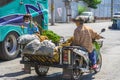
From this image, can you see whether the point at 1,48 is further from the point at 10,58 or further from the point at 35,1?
the point at 35,1

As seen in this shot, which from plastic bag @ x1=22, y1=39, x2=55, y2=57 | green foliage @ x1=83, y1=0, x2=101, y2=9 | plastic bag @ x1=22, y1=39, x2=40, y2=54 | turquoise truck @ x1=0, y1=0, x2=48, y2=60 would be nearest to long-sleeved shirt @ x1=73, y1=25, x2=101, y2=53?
plastic bag @ x1=22, y1=39, x2=55, y2=57

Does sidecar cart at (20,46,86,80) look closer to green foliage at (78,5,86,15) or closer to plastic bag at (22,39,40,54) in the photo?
plastic bag at (22,39,40,54)

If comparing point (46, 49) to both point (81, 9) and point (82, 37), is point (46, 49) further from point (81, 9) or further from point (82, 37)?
point (81, 9)

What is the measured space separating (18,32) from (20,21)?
389 mm

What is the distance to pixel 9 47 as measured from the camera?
13.0 m

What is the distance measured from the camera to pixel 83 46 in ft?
30.6

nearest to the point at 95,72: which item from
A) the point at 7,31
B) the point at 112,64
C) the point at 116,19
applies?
the point at 112,64

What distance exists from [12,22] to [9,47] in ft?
2.96

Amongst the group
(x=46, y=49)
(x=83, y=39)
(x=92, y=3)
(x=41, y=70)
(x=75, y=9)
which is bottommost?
(x=75, y=9)

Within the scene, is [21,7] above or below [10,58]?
above

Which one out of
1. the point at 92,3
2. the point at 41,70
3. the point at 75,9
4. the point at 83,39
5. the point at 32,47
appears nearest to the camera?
the point at 32,47

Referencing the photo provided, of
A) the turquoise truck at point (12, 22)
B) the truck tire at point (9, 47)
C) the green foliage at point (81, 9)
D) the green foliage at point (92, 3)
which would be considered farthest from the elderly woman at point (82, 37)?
the green foliage at point (92, 3)

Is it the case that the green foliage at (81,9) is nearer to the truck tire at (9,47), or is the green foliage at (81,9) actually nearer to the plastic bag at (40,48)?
the truck tire at (9,47)

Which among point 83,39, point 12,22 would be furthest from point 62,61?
point 12,22
